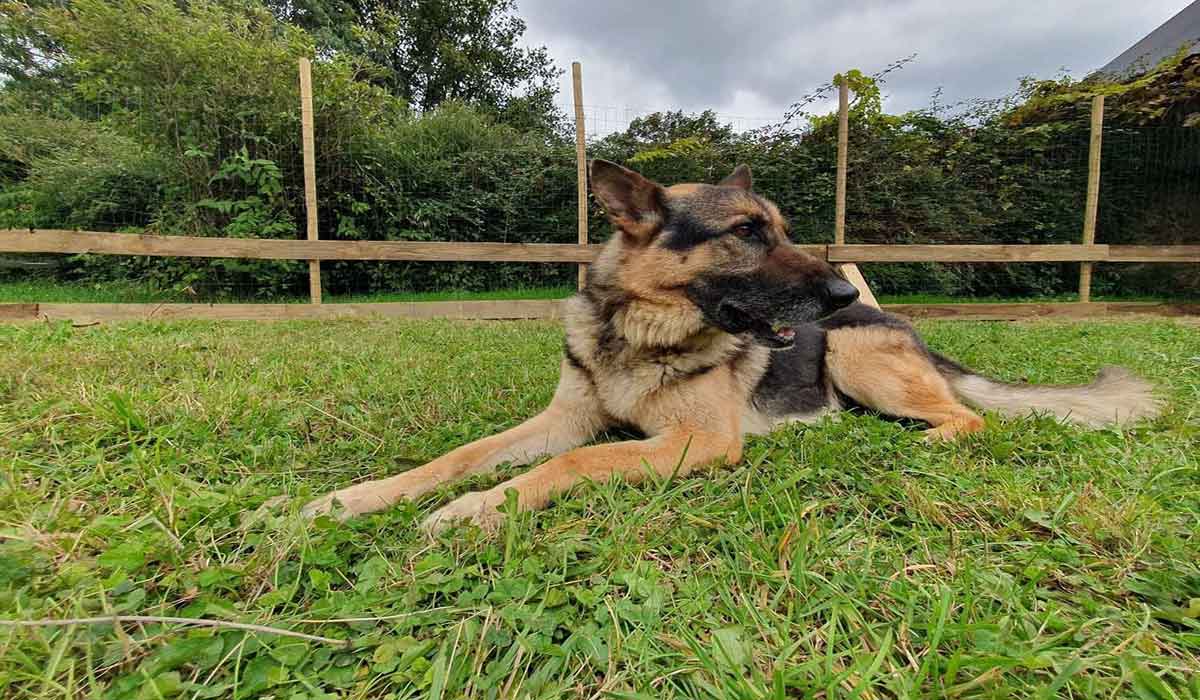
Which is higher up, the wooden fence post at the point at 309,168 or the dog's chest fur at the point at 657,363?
the wooden fence post at the point at 309,168

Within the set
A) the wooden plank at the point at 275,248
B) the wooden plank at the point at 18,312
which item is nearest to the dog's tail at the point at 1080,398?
the wooden plank at the point at 275,248

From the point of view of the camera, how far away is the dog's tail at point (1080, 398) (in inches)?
91.5

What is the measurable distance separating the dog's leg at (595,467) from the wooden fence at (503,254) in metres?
5.09

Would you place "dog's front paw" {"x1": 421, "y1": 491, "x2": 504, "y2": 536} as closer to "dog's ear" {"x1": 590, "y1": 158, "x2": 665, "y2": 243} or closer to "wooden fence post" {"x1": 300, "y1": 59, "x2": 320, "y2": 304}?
"dog's ear" {"x1": 590, "y1": 158, "x2": 665, "y2": 243}

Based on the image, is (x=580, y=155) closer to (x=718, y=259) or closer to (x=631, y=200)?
(x=631, y=200)

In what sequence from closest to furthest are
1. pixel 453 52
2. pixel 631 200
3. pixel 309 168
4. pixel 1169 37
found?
pixel 631 200 → pixel 309 168 → pixel 1169 37 → pixel 453 52

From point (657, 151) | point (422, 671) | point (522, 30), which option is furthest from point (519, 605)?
point (522, 30)

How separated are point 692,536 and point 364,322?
227 inches

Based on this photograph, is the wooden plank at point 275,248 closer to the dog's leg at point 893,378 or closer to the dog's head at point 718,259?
the dog's head at point 718,259

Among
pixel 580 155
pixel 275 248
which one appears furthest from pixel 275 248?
pixel 580 155

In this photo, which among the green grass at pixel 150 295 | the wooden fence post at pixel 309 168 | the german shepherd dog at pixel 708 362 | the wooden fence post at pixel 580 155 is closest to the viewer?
the german shepherd dog at pixel 708 362

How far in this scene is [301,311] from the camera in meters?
6.59

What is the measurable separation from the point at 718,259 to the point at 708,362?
1.74 ft

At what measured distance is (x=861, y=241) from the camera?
837 centimetres
